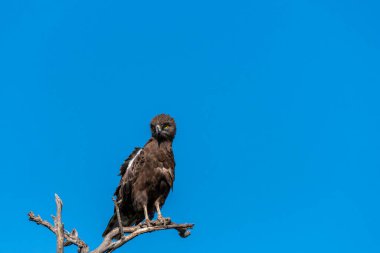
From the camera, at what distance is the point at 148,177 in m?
14.0

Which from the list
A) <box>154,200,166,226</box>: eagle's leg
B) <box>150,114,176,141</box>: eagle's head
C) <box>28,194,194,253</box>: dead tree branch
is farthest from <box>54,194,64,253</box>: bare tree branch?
<box>150,114,176,141</box>: eagle's head

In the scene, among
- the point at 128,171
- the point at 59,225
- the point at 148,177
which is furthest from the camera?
the point at 128,171

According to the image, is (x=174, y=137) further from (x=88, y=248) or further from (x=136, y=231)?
(x=88, y=248)

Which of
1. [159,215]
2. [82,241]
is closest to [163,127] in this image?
[159,215]

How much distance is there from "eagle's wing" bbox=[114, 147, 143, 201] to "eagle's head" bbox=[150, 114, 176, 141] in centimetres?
62

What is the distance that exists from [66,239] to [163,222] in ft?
7.71

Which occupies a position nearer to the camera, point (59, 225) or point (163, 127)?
point (59, 225)

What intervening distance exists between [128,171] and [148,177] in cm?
73

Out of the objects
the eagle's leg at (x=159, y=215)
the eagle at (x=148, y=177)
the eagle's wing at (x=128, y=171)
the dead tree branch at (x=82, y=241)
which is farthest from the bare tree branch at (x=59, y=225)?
the eagle's wing at (x=128, y=171)

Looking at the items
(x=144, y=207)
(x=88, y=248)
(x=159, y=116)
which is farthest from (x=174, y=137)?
(x=88, y=248)

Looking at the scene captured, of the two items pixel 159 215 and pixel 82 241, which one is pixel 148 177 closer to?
pixel 159 215

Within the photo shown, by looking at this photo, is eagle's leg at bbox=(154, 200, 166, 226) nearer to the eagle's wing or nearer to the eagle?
the eagle

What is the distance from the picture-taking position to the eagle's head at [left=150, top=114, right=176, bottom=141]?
1448cm

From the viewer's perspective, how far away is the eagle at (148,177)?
14.1m
